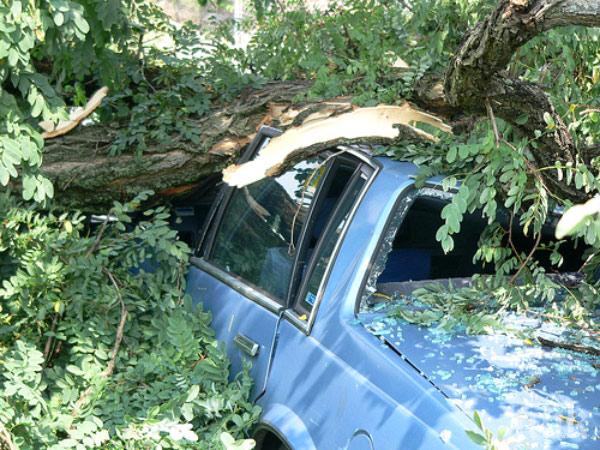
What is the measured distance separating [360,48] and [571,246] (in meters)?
1.98

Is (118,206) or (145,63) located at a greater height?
(145,63)

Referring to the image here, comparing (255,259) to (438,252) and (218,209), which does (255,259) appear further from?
(438,252)

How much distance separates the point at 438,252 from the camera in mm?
4238

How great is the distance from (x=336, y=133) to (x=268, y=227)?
0.55 metres

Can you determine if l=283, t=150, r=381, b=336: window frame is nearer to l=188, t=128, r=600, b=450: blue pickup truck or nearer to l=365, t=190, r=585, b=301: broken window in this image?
l=188, t=128, r=600, b=450: blue pickup truck

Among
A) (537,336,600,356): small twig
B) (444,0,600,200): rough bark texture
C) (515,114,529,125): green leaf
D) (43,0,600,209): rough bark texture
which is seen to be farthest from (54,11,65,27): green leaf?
(537,336,600,356): small twig

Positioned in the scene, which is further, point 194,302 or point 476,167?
point 194,302

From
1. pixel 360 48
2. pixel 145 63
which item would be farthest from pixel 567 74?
pixel 145 63

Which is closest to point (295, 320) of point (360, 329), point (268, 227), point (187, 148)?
point (360, 329)

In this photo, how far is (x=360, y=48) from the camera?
556 cm

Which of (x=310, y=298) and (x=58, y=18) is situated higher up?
(x=58, y=18)

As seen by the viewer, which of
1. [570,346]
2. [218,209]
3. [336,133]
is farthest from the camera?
[218,209]

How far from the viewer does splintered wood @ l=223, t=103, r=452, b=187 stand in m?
3.97

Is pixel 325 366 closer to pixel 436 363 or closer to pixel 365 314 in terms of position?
pixel 365 314
